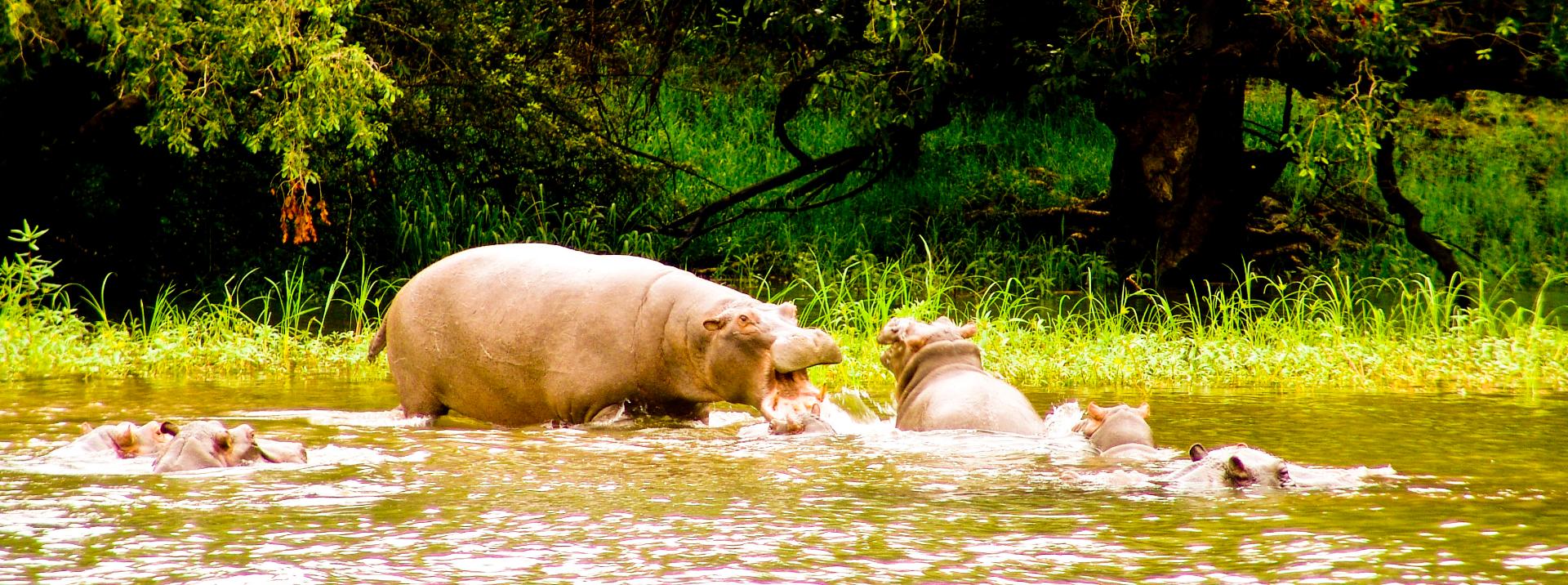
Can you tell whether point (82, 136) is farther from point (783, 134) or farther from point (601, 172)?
point (783, 134)

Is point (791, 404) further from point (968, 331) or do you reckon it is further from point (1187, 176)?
point (1187, 176)

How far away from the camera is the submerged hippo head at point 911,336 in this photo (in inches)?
289

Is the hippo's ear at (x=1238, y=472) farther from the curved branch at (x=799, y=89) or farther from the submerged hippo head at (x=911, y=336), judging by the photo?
the curved branch at (x=799, y=89)

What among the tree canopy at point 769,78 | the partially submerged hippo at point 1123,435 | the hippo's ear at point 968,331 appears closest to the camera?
the partially submerged hippo at point 1123,435

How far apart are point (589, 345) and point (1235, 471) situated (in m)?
2.82

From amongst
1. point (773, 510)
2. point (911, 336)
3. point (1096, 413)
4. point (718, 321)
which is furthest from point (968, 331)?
point (773, 510)

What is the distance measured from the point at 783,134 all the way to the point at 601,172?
2150 mm

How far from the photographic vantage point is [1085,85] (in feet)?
47.3

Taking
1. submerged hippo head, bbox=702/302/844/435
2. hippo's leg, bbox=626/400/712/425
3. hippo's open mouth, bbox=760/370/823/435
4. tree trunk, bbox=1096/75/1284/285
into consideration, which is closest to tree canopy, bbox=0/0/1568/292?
tree trunk, bbox=1096/75/1284/285

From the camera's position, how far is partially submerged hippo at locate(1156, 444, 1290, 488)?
5477 millimetres

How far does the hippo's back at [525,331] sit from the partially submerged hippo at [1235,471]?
95.6 inches

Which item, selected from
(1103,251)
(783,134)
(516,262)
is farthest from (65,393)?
(1103,251)

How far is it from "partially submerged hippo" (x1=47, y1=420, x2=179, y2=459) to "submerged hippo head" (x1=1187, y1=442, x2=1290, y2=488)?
12.6ft

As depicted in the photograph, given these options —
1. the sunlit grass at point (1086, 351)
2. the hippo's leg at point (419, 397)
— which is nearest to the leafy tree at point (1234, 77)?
the sunlit grass at point (1086, 351)
